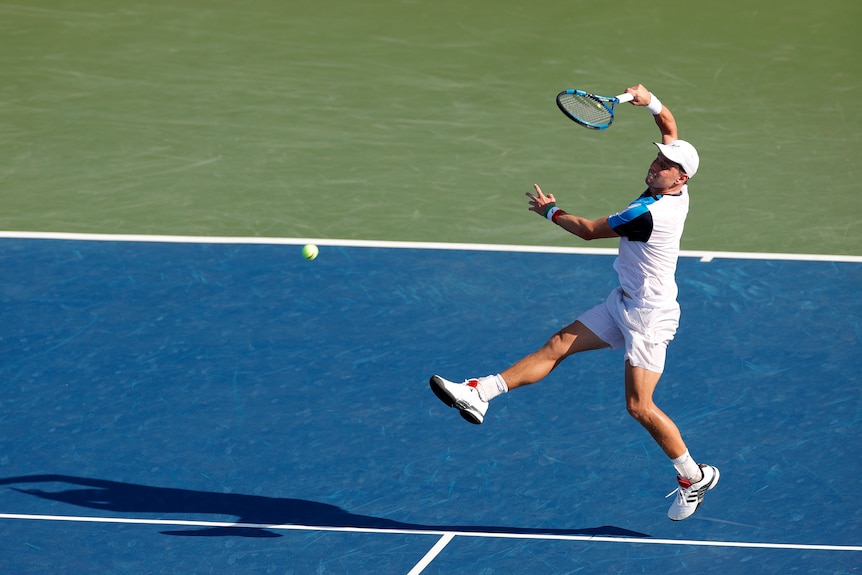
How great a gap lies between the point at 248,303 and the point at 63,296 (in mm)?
1706

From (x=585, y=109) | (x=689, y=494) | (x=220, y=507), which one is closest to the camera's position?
(x=689, y=494)

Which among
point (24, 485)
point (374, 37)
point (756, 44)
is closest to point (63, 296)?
point (24, 485)

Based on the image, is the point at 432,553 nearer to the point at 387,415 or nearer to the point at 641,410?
the point at 641,410

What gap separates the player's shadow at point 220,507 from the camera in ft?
28.9

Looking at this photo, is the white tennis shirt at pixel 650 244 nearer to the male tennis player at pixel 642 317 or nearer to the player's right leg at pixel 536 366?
the male tennis player at pixel 642 317

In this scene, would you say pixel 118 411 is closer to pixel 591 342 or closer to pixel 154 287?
pixel 154 287

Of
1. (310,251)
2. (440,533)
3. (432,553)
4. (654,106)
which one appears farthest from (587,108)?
(310,251)

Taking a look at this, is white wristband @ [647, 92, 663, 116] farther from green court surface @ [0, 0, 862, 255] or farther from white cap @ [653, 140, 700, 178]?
green court surface @ [0, 0, 862, 255]

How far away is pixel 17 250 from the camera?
12.8 m

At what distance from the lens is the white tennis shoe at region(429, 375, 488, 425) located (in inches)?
337

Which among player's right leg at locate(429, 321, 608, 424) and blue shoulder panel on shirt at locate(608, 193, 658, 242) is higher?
blue shoulder panel on shirt at locate(608, 193, 658, 242)

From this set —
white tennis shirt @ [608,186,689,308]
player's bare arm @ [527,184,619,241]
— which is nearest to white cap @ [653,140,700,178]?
white tennis shirt @ [608,186,689,308]

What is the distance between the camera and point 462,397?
862 centimetres

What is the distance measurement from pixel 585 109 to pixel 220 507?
12.4 feet
